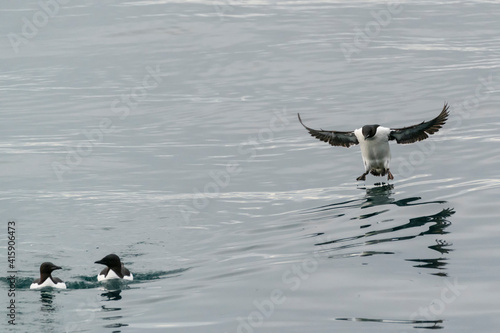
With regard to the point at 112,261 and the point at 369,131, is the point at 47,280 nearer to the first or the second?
the point at 112,261

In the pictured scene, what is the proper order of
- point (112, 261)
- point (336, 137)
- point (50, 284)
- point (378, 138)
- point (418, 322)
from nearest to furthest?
point (418, 322) → point (50, 284) → point (112, 261) → point (378, 138) → point (336, 137)

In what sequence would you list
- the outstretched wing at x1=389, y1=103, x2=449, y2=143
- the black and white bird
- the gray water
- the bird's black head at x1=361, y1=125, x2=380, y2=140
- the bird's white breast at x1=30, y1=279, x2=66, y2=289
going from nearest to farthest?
the gray water
the bird's white breast at x1=30, y1=279, x2=66, y2=289
the outstretched wing at x1=389, y1=103, x2=449, y2=143
the black and white bird
the bird's black head at x1=361, y1=125, x2=380, y2=140

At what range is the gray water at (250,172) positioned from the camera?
52.0ft

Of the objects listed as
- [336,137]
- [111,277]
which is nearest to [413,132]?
[336,137]

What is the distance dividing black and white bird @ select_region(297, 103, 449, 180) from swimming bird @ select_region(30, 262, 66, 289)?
8070 millimetres

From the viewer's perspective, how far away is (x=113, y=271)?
17.9 m

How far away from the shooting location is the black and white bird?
23.5m

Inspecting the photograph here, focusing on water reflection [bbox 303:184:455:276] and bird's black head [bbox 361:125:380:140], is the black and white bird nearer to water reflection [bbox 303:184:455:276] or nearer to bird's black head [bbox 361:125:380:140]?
bird's black head [bbox 361:125:380:140]

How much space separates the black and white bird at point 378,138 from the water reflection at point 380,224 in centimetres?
76

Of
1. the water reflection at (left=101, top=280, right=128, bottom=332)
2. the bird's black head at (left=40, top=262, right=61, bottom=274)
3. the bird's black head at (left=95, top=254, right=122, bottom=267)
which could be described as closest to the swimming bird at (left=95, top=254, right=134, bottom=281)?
the bird's black head at (left=95, top=254, right=122, bottom=267)

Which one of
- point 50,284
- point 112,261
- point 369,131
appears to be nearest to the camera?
point 50,284

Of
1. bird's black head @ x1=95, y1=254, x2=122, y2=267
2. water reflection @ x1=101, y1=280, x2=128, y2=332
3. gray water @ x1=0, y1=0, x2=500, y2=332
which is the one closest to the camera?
water reflection @ x1=101, y1=280, x2=128, y2=332

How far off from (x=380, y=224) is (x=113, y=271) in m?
5.92

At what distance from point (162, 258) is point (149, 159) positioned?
10.2m
